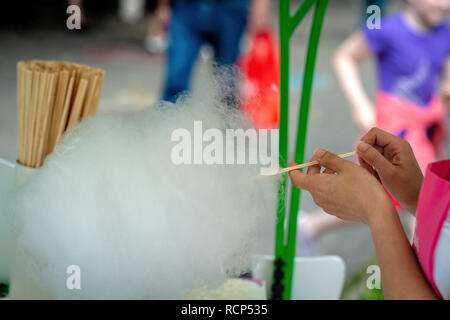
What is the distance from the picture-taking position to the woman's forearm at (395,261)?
64 cm

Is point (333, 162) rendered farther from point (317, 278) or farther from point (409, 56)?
point (409, 56)

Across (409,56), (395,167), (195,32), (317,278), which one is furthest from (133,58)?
(395,167)

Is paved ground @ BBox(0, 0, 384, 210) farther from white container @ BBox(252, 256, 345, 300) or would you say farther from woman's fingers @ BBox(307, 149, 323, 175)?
woman's fingers @ BBox(307, 149, 323, 175)

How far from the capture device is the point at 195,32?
97.8 inches

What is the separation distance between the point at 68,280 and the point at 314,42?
0.58 metres

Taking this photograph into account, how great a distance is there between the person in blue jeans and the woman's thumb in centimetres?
161

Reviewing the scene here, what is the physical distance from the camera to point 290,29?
3.10 feet

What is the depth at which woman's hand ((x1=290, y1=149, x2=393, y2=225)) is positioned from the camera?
69cm

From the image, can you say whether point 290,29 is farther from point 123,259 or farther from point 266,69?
point 266,69

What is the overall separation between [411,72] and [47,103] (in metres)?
1.41

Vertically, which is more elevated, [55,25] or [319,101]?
[55,25]

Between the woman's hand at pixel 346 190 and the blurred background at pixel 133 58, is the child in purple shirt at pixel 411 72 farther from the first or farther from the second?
the woman's hand at pixel 346 190

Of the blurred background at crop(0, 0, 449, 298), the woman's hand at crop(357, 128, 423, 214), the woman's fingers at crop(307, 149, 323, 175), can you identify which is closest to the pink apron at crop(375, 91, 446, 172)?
the blurred background at crop(0, 0, 449, 298)
